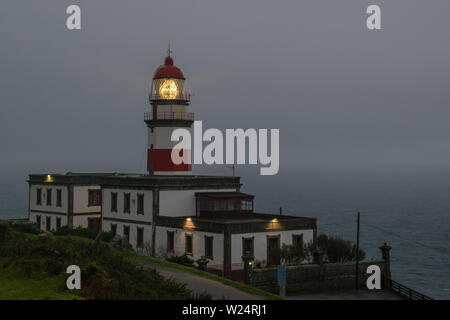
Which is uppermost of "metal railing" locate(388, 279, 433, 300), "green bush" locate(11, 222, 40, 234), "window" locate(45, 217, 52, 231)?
"green bush" locate(11, 222, 40, 234)

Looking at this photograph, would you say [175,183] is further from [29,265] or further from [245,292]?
[29,265]

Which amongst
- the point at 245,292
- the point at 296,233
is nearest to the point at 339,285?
the point at 296,233

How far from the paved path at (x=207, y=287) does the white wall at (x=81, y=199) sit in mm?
24743

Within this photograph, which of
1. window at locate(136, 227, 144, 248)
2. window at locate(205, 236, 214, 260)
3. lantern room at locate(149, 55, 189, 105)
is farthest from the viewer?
lantern room at locate(149, 55, 189, 105)

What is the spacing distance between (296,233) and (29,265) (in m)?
24.6

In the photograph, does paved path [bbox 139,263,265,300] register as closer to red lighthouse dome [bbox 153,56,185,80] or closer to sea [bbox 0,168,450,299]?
red lighthouse dome [bbox 153,56,185,80]

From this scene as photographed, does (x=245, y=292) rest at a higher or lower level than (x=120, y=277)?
lower

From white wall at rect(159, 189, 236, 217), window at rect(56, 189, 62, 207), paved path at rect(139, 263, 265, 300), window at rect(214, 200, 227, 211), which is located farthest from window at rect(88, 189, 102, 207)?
paved path at rect(139, 263, 265, 300)

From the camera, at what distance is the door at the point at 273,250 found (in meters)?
41.7

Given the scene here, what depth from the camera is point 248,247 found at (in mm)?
41531

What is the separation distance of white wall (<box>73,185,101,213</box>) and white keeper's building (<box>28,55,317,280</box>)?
81 millimetres

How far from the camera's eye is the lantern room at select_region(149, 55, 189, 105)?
5481cm

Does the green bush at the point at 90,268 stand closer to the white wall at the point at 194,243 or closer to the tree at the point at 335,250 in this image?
the white wall at the point at 194,243

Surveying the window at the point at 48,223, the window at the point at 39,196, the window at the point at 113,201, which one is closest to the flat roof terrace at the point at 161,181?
the window at the point at 113,201
